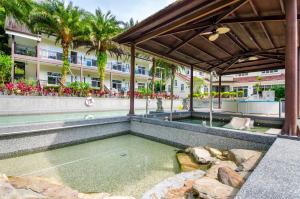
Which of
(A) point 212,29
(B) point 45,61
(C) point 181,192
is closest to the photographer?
(C) point 181,192

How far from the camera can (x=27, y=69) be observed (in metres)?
20.9

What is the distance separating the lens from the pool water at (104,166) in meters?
3.58

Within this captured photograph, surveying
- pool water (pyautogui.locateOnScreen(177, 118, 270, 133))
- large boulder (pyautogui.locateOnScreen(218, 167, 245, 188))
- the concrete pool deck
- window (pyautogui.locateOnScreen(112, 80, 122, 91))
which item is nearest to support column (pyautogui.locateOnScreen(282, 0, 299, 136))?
the concrete pool deck

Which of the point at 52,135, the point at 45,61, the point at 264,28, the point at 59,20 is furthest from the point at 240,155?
the point at 45,61

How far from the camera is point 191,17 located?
5258 millimetres

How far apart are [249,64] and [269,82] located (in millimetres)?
19402

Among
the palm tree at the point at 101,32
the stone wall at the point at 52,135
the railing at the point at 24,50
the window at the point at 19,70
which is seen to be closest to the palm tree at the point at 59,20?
the palm tree at the point at 101,32

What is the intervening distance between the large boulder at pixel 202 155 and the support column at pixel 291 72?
167 centimetres

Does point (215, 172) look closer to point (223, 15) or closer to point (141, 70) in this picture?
point (223, 15)

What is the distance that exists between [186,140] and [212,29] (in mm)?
3682

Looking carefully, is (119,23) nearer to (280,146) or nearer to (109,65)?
(109,65)

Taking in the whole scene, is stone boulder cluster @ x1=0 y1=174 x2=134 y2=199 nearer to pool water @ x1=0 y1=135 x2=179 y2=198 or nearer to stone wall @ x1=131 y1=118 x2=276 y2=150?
pool water @ x1=0 y1=135 x2=179 y2=198

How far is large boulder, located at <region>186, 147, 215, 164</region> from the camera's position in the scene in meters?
4.51

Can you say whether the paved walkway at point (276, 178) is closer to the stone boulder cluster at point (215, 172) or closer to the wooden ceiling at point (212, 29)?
the stone boulder cluster at point (215, 172)
